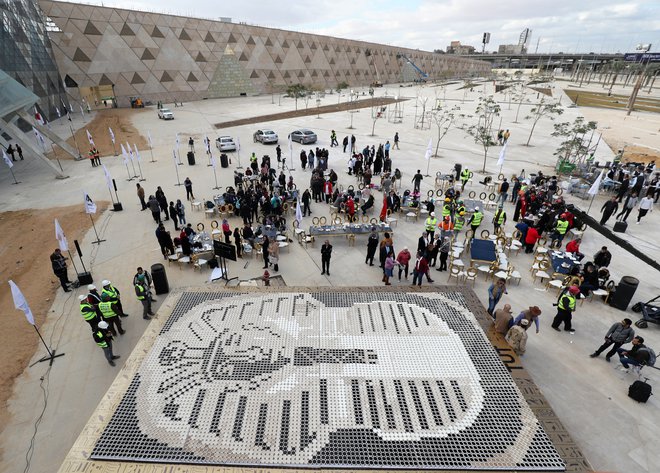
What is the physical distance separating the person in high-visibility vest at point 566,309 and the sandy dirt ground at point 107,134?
29244 millimetres

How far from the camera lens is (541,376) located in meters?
7.94

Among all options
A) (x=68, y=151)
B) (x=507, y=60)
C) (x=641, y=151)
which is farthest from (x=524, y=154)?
(x=507, y=60)

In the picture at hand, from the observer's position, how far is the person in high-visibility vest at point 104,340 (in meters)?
7.77

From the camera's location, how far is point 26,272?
1203cm

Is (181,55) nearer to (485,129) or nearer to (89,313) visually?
(485,129)

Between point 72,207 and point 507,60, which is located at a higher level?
point 507,60

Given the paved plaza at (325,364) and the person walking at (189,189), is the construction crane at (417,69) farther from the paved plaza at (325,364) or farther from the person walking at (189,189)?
the paved plaza at (325,364)

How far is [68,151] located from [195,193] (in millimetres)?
13183

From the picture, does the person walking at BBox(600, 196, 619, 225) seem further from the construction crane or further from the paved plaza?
the construction crane

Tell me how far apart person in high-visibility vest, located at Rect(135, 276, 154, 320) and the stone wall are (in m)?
46.1

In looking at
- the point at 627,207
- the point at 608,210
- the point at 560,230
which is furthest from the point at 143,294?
the point at 627,207

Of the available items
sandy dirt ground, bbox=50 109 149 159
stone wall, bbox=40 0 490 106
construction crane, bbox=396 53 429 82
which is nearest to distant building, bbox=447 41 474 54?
construction crane, bbox=396 53 429 82

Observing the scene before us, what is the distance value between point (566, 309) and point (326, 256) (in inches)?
262

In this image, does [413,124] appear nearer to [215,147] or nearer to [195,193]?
[215,147]
